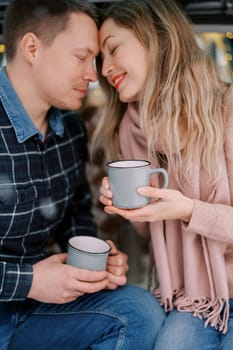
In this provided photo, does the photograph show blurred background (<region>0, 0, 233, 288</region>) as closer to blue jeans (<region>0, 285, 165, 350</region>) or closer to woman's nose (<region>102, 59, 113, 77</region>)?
woman's nose (<region>102, 59, 113, 77</region>)

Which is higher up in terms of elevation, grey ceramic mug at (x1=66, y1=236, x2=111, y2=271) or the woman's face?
the woman's face

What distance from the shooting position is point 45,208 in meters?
1.35

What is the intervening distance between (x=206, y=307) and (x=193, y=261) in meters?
0.11

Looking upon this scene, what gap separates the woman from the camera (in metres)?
1.21

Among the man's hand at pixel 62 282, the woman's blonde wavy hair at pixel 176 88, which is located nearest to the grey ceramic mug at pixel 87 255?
the man's hand at pixel 62 282

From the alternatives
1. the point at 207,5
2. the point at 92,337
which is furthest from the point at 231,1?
the point at 92,337

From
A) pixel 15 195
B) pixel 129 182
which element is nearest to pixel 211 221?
pixel 129 182

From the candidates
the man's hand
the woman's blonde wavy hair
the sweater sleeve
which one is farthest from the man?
the sweater sleeve

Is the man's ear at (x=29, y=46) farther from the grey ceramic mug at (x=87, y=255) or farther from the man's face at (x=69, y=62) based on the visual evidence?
the grey ceramic mug at (x=87, y=255)

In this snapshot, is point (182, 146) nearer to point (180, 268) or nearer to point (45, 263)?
point (180, 268)

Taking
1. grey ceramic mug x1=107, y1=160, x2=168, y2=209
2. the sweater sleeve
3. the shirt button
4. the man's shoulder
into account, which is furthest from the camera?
the man's shoulder

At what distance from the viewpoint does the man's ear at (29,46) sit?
1.30 metres

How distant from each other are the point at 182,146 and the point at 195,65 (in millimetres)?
195

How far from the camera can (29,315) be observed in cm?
128
